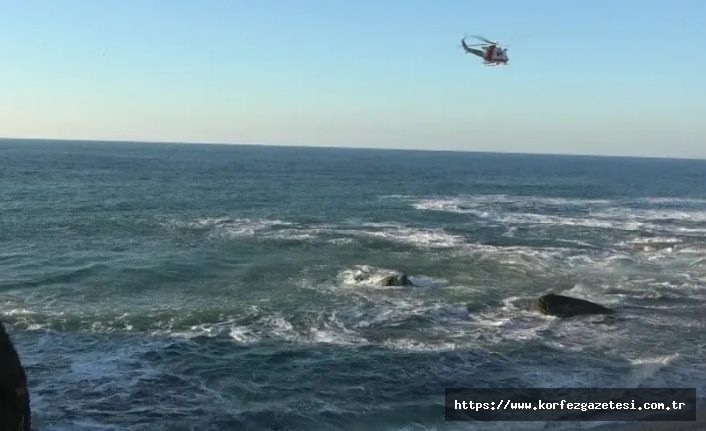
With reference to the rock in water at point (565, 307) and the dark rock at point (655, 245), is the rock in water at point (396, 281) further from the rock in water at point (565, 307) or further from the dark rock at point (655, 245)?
the dark rock at point (655, 245)

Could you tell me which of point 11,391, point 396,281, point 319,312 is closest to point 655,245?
point 396,281

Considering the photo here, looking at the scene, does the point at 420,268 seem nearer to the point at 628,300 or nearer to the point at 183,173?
the point at 628,300

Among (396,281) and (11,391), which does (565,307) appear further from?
(11,391)

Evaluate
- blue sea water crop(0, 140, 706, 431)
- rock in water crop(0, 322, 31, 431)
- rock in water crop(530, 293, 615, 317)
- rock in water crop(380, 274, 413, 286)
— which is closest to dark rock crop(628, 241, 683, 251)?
blue sea water crop(0, 140, 706, 431)

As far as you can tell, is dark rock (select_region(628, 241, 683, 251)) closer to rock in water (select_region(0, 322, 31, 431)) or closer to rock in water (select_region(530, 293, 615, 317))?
rock in water (select_region(530, 293, 615, 317))

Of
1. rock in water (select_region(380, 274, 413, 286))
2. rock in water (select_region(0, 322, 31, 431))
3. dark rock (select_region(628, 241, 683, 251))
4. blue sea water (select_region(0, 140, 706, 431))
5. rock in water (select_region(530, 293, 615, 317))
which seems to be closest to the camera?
rock in water (select_region(0, 322, 31, 431))

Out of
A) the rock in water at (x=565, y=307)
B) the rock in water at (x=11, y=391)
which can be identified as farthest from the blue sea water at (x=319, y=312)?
the rock in water at (x=11, y=391)
